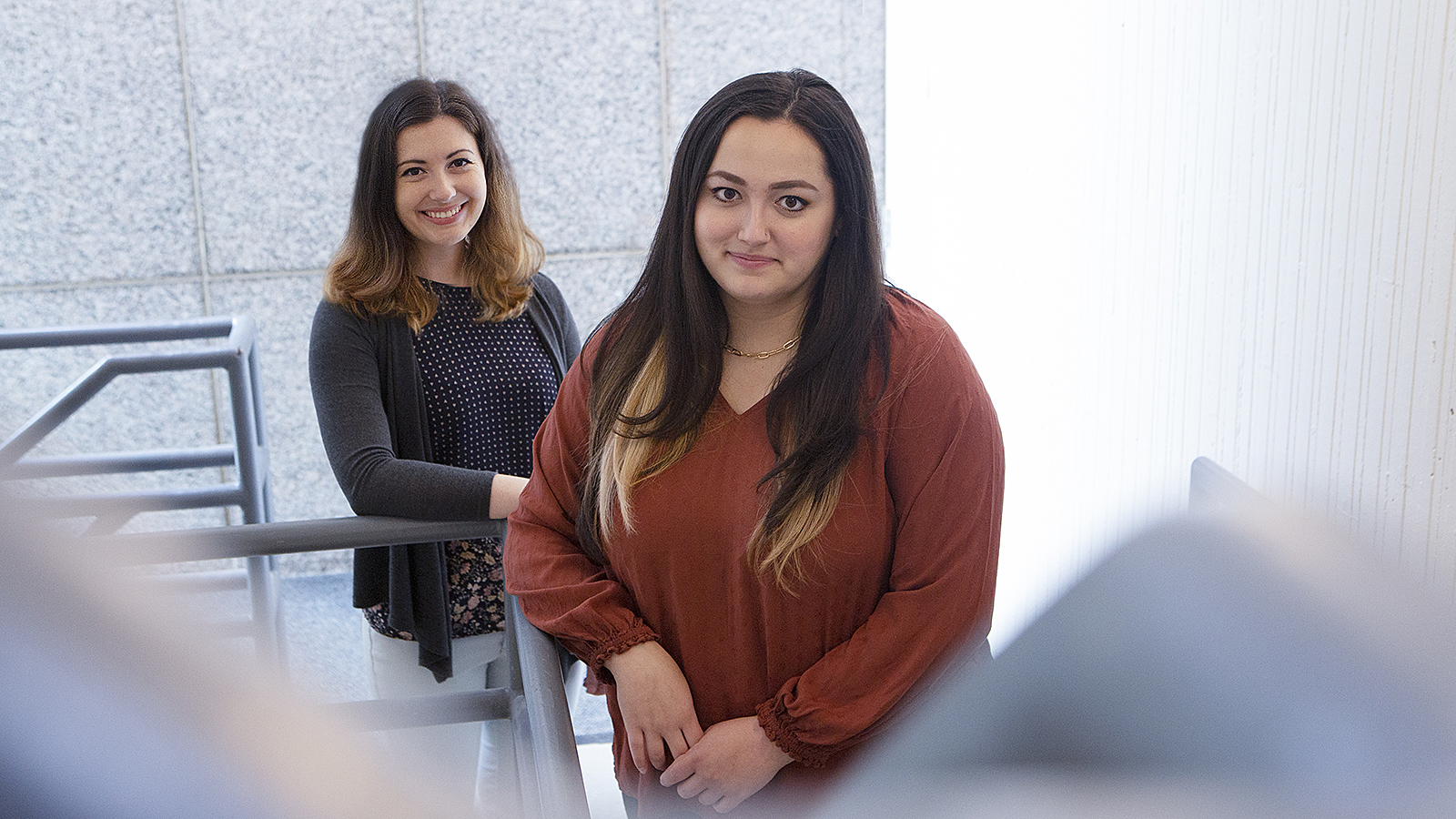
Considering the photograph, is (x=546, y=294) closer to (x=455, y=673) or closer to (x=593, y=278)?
(x=455, y=673)

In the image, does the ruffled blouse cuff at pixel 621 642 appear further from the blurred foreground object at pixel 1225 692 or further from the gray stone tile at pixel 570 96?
the gray stone tile at pixel 570 96

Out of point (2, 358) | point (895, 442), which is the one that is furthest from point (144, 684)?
Result: point (2, 358)

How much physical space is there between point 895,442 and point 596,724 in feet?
6.95

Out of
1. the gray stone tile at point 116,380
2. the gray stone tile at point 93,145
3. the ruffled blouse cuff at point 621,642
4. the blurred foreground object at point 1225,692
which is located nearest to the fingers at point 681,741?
the ruffled blouse cuff at point 621,642

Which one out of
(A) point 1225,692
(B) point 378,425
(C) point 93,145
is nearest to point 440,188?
(B) point 378,425

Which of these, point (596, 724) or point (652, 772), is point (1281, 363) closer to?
point (652, 772)

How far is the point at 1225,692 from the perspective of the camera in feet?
1.36

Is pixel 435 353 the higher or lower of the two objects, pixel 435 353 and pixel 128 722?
the lower

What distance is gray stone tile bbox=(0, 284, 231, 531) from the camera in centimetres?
353

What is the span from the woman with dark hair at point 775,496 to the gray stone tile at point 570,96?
2.39 metres

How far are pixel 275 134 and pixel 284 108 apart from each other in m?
0.08

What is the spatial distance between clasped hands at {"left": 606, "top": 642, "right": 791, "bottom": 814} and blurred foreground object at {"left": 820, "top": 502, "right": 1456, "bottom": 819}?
653 millimetres

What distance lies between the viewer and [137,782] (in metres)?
0.16

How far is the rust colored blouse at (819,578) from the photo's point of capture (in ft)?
3.77
